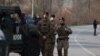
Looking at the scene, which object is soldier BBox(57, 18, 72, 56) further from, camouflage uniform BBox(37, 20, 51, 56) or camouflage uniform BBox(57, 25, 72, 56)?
camouflage uniform BBox(37, 20, 51, 56)

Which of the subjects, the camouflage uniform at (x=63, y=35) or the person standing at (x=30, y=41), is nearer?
the person standing at (x=30, y=41)

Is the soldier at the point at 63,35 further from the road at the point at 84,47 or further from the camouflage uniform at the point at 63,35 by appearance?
the road at the point at 84,47

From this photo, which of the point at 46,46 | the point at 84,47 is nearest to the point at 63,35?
the point at 46,46

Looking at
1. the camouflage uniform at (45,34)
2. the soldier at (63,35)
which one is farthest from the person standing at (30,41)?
the soldier at (63,35)

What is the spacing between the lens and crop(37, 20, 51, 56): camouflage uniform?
52.2 ft

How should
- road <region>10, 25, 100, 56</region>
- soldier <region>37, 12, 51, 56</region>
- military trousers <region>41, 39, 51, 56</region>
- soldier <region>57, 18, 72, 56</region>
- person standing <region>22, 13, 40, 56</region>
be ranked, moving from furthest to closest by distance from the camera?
road <region>10, 25, 100, 56</region>, soldier <region>57, 18, 72, 56</region>, military trousers <region>41, 39, 51, 56</region>, soldier <region>37, 12, 51, 56</region>, person standing <region>22, 13, 40, 56</region>

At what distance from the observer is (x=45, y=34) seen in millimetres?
16016

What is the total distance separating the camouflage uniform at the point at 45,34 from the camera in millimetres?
15914

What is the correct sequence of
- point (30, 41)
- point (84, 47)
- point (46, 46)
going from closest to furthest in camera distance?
1. point (30, 41)
2. point (46, 46)
3. point (84, 47)

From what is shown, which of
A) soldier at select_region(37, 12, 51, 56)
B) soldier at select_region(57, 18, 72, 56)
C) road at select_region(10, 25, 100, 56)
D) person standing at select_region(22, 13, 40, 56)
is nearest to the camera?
person standing at select_region(22, 13, 40, 56)

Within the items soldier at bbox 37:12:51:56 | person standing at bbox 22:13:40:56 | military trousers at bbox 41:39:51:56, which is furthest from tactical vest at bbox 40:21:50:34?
military trousers at bbox 41:39:51:56

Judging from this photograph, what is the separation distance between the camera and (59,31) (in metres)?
17.1

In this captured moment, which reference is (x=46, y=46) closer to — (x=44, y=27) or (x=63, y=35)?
(x=44, y=27)

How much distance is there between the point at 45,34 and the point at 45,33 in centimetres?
4
